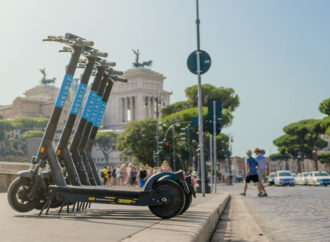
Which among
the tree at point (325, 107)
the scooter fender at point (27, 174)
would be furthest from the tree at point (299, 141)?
the scooter fender at point (27, 174)

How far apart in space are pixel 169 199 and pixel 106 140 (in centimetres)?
11883

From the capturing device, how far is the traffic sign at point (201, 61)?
17.9 meters

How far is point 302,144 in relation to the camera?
10712cm

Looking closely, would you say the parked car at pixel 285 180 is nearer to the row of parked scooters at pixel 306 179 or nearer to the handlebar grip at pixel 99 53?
the row of parked scooters at pixel 306 179

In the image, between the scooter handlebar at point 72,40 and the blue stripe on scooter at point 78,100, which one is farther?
the blue stripe on scooter at point 78,100

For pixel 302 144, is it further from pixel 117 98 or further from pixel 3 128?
pixel 3 128

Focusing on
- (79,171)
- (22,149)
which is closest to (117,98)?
(22,149)

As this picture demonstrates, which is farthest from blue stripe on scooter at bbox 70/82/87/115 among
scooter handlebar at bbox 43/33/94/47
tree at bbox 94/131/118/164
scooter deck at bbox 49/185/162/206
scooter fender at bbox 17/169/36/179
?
tree at bbox 94/131/118/164

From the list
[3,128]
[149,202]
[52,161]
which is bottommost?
[149,202]

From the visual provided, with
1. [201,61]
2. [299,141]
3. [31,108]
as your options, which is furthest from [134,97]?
[201,61]

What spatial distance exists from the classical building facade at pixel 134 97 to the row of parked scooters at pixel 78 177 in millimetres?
124225

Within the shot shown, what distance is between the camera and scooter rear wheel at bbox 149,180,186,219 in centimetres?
703

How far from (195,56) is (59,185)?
11.1 meters

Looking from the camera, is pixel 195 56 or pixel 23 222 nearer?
pixel 23 222
